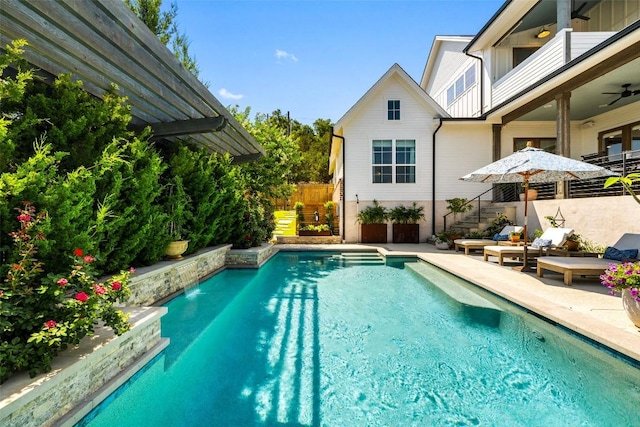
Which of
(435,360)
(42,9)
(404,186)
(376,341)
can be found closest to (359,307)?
(376,341)

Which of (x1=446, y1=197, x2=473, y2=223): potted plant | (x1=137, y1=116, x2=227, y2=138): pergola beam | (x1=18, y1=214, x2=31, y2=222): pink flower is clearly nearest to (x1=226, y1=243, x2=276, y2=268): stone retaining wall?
(x1=137, y1=116, x2=227, y2=138): pergola beam

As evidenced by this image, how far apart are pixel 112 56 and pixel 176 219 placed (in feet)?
11.2

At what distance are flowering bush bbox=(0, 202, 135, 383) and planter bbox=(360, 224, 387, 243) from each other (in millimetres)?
11903

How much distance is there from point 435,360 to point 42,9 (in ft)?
17.8

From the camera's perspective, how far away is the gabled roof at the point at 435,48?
16788mm

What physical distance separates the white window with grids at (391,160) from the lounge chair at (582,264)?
7796 mm

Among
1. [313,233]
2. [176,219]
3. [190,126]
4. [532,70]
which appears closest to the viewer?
[190,126]

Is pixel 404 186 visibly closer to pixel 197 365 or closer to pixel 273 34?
pixel 273 34

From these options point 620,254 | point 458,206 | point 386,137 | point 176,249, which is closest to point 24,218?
point 176,249

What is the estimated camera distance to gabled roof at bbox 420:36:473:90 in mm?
16788

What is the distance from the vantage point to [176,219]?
22.1ft

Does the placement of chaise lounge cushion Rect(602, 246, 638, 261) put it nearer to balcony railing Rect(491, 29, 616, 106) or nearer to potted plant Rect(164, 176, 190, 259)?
balcony railing Rect(491, 29, 616, 106)

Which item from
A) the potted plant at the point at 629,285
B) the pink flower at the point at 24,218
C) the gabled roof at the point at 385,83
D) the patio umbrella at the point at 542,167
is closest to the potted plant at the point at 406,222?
the gabled roof at the point at 385,83

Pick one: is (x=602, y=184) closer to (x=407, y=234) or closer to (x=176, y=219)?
(x=407, y=234)
